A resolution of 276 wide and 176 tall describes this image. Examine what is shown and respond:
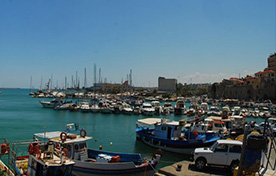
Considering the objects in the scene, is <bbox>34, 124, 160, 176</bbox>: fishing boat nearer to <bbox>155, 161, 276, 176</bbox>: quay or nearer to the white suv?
<bbox>155, 161, 276, 176</bbox>: quay

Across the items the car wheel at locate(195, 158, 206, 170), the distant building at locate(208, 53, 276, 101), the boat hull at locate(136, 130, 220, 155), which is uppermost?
the distant building at locate(208, 53, 276, 101)

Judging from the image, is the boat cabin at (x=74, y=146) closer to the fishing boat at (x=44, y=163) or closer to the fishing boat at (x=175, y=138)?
the fishing boat at (x=44, y=163)

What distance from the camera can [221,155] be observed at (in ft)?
46.8

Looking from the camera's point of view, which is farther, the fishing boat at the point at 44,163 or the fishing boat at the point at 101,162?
the fishing boat at the point at 101,162

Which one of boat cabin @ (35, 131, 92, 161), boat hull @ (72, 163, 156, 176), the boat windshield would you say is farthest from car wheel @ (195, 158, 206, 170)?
boat cabin @ (35, 131, 92, 161)

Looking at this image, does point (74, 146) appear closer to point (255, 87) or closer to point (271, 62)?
point (255, 87)

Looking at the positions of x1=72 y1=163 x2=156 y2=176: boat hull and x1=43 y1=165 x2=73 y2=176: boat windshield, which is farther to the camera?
x1=72 y1=163 x2=156 y2=176: boat hull

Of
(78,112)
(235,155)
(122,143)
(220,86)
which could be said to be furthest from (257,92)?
(235,155)

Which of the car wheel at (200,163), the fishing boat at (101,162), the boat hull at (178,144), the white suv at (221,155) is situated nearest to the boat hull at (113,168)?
the fishing boat at (101,162)

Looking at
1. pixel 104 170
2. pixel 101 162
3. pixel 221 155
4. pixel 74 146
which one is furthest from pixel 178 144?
pixel 74 146

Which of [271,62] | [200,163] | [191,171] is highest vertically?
[271,62]

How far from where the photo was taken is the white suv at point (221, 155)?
A: 46.3ft

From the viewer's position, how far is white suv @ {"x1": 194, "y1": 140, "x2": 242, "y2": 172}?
556 inches

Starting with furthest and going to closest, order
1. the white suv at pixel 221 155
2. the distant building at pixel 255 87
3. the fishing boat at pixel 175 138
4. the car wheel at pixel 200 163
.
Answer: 1. the distant building at pixel 255 87
2. the fishing boat at pixel 175 138
3. the car wheel at pixel 200 163
4. the white suv at pixel 221 155
